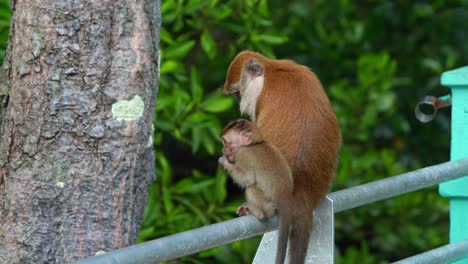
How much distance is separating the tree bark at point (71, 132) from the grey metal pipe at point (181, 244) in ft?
1.95

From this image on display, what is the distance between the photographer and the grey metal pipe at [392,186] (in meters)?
3.00

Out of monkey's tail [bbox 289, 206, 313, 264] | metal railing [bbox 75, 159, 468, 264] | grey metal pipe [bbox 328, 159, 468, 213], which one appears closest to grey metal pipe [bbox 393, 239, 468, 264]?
metal railing [bbox 75, 159, 468, 264]

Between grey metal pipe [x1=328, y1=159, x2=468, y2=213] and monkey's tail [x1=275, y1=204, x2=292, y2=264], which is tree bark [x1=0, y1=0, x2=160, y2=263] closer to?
monkey's tail [x1=275, y1=204, x2=292, y2=264]

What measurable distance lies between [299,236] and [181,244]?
956mm

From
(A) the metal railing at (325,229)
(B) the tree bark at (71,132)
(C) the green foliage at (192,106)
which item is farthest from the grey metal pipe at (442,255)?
(C) the green foliage at (192,106)

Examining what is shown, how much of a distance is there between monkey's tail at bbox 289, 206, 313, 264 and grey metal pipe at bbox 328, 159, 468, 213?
0.20 m

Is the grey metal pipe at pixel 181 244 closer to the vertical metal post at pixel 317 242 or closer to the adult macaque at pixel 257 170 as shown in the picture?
the vertical metal post at pixel 317 242

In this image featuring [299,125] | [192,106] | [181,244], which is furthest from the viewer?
[192,106]

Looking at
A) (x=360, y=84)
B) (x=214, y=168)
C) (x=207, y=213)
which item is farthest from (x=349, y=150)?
(x=207, y=213)

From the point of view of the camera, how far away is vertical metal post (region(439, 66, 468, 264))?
→ 12.1ft

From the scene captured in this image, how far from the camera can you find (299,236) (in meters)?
3.29

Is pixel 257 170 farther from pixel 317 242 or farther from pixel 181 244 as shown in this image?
pixel 181 244

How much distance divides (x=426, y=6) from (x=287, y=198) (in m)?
3.89

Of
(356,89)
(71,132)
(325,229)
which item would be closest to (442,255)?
(325,229)
